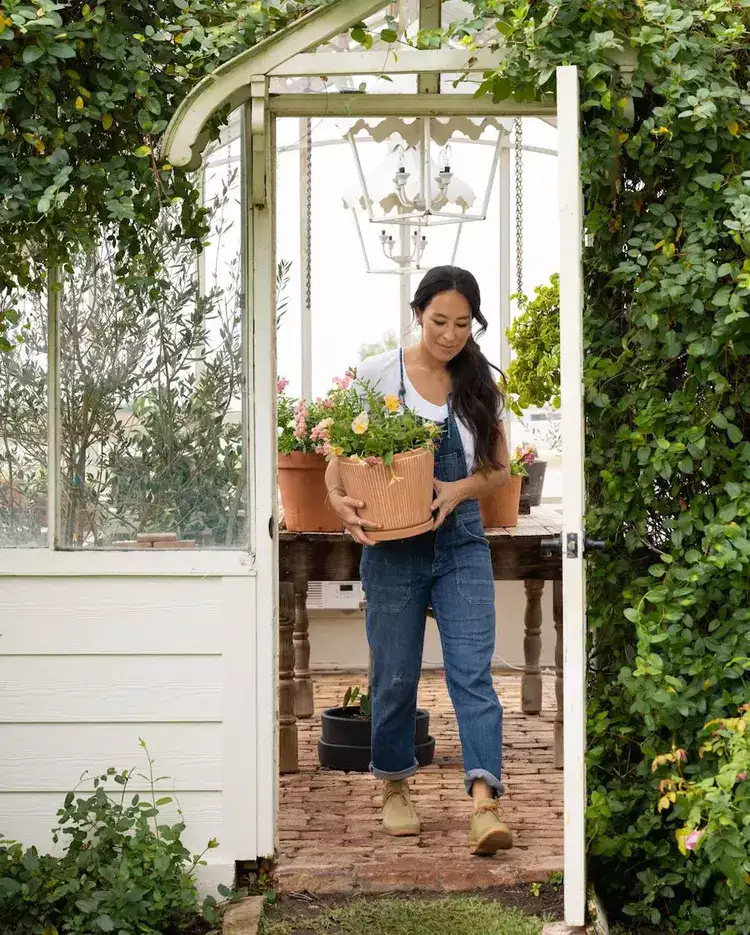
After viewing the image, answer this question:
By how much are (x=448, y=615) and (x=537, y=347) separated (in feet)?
3.37

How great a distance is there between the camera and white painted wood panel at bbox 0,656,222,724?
10.8 feet

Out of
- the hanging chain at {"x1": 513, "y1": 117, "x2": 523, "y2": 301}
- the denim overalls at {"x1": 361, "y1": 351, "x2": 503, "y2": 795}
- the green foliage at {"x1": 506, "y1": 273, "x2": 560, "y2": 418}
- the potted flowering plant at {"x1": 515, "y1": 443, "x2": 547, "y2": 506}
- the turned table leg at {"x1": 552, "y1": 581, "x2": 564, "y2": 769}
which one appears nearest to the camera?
the denim overalls at {"x1": 361, "y1": 351, "x2": 503, "y2": 795}

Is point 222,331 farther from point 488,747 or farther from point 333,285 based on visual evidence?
point 333,285

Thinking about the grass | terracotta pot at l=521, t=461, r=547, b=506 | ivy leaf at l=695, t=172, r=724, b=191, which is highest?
ivy leaf at l=695, t=172, r=724, b=191

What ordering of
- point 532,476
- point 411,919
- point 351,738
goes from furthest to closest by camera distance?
point 532,476 → point 351,738 → point 411,919

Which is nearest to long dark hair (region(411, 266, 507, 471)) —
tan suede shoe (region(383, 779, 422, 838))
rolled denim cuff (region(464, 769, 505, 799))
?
rolled denim cuff (region(464, 769, 505, 799))

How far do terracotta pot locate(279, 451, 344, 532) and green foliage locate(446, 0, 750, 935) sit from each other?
1320 mm

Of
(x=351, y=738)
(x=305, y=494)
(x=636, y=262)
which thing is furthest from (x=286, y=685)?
(x=636, y=262)

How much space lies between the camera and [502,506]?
14.6ft

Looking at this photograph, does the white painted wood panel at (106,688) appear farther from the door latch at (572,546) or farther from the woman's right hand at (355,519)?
the door latch at (572,546)

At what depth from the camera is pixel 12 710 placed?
129 inches

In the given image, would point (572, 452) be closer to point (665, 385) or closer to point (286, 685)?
point (665, 385)

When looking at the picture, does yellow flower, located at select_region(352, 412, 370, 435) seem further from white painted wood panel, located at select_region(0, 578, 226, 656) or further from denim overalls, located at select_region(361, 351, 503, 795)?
white painted wood panel, located at select_region(0, 578, 226, 656)

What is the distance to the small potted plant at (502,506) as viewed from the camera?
443 cm
